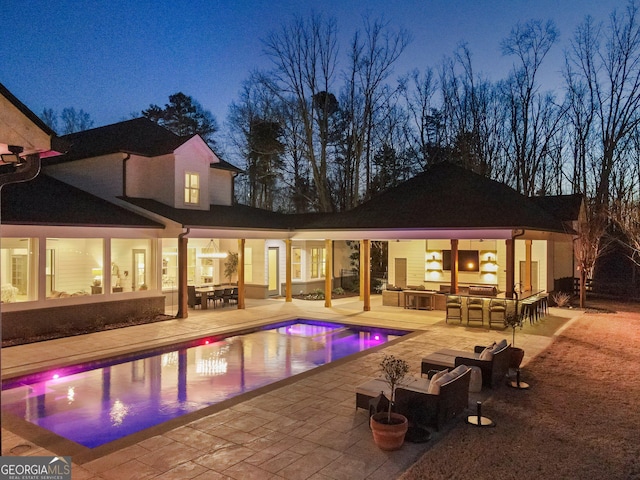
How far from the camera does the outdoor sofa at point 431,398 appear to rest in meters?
6.80

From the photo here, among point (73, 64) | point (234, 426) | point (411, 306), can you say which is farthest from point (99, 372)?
point (73, 64)

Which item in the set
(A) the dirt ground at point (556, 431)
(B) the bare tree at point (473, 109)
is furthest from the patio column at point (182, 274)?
(B) the bare tree at point (473, 109)

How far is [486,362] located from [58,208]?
43.1ft

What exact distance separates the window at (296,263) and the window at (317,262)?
75cm

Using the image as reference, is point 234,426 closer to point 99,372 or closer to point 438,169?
point 99,372

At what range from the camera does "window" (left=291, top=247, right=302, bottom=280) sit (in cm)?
2327

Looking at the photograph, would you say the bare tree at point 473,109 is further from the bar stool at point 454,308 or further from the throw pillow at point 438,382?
the throw pillow at point 438,382

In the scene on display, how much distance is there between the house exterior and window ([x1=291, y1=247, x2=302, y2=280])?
71 mm

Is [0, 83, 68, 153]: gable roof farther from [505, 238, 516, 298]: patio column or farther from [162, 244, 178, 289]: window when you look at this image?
[162, 244, 178, 289]: window

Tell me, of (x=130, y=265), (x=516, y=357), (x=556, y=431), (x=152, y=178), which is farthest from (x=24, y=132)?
(x=152, y=178)

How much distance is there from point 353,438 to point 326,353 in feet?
20.7

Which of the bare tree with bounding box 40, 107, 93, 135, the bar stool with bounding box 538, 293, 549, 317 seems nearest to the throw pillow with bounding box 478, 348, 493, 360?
the bar stool with bounding box 538, 293, 549, 317

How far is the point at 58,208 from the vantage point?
14.5 meters

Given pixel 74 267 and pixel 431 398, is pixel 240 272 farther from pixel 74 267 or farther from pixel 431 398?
pixel 431 398
